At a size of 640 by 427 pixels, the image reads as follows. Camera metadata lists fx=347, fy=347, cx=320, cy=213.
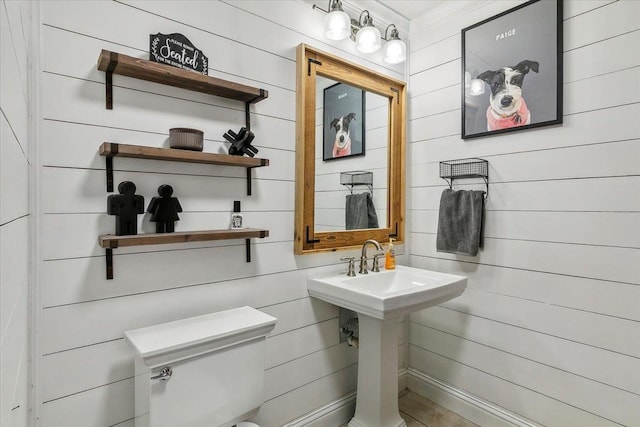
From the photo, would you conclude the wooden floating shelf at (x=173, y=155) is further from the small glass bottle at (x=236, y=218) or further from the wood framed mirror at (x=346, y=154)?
the wood framed mirror at (x=346, y=154)

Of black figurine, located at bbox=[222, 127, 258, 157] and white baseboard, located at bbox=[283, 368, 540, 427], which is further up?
black figurine, located at bbox=[222, 127, 258, 157]

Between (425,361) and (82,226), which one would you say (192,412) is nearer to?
(82,226)

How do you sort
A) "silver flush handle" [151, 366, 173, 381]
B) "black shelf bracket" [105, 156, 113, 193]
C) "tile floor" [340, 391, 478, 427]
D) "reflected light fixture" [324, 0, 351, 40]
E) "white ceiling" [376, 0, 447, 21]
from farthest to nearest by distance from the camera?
"white ceiling" [376, 0, 447, 21]
"tile floor" [340, 391, 478, 427]
"reflected light fixture" [324, 0, 351, 40]
"black shelf bracket" [105, 156, 113, 193]
"silver flush handle" [151, 366, 173, 381]

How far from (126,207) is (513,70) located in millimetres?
2012

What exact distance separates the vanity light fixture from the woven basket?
989 millimetres

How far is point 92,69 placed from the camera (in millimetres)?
1282

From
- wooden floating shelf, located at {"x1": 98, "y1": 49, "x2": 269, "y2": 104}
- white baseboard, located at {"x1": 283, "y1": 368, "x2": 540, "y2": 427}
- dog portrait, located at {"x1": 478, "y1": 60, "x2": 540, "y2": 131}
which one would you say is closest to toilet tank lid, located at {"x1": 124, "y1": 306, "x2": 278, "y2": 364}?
white baseboard, located at {"x1": 283, "y1": 368, "x2": 540, "y2": 427}

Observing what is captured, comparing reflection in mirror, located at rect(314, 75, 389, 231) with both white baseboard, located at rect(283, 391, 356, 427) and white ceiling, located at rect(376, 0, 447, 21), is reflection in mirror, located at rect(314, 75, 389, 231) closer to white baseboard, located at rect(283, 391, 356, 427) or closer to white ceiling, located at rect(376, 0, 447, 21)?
white ceiling, located at rect(376, 0, 447, 21)

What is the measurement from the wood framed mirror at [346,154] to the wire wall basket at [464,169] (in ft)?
0.97

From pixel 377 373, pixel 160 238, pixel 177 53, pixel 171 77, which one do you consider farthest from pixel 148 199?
pixel 377 373

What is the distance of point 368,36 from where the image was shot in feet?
6.56

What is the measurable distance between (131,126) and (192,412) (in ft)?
3.63

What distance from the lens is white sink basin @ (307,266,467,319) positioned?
156cm

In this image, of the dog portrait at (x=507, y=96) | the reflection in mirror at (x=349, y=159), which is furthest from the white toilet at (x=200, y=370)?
the dog portrait at (x=507, y=96)
